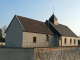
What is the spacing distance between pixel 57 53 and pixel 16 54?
5835mm

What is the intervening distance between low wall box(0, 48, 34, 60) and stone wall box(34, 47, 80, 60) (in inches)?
28.4

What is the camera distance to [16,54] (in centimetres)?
Result: 1205

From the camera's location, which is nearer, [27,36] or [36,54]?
[36,54]

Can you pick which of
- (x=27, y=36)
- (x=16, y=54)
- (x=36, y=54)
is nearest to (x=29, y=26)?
(x=27, y=36)

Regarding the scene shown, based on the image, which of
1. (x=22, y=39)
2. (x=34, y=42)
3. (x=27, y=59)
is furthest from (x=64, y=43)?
(x=27, y=59)

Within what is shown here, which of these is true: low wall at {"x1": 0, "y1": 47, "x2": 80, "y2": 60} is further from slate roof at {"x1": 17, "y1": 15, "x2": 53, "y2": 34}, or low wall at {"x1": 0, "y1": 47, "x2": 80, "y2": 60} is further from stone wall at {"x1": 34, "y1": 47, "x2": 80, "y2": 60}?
slate roof at {"x1": 17, "y1": 15, "x2": 53, "y2": 34}

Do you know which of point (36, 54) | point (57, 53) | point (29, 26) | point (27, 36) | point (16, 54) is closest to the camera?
point (36, 54)

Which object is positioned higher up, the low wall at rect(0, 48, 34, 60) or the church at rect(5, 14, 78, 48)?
the church at rect(5, 14, 78, 48)

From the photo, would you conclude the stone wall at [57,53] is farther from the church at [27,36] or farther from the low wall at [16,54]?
the church at [27,36]

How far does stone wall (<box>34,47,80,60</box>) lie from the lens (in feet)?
37.5

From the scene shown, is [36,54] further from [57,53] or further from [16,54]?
[57,53]

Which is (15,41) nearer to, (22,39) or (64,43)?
(22,39)

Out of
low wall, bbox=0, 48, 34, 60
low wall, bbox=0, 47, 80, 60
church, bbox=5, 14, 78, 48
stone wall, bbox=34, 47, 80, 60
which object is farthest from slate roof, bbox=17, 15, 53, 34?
stone wall, bbox=34, 47, 80, 60

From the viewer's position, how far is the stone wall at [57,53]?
11.4 metres
